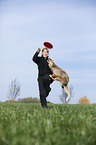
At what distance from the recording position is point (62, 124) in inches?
120

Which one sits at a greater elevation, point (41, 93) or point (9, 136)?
point (41, 93)

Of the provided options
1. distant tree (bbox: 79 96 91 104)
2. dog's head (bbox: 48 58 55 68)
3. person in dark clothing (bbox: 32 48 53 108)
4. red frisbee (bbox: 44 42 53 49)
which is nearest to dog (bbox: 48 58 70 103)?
dog's head (bbox: 48 58 55 68)

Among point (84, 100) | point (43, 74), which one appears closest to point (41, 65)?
point (43, 74)

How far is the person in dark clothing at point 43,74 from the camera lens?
20.5 ft

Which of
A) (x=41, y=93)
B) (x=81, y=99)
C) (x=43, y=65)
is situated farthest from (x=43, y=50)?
(x=81, y=99)

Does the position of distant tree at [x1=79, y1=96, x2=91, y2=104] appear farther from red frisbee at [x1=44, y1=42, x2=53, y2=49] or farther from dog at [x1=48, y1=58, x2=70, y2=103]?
red frisbee at [x1=44, y1=42, x2=53, y2=49]

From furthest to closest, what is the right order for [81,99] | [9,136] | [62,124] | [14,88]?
[14,88]
[81,99]
[62,124]
[9,136]

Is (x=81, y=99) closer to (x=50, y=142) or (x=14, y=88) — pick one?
(x=14, y=88)

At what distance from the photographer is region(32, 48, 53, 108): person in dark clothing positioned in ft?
20.5

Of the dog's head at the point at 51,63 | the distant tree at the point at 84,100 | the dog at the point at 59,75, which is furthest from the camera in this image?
the distant tree at the point at 84,100

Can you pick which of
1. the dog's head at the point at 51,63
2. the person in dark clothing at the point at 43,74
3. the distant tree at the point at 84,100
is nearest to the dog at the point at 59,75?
the dog's head at the point at 51,63

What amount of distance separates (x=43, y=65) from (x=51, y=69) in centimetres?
31

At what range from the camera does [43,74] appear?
6.34 meters

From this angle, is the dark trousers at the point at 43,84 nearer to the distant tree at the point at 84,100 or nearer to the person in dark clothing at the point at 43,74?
the person in dark clothing at the point at 43,74
